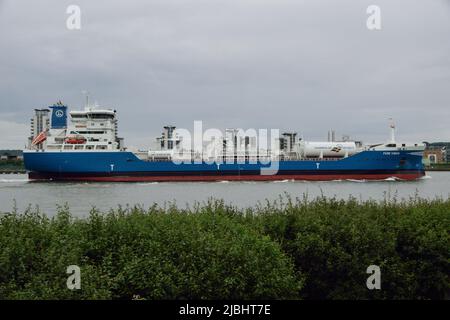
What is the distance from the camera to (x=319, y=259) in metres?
6.23

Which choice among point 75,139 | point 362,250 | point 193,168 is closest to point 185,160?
point 193,168

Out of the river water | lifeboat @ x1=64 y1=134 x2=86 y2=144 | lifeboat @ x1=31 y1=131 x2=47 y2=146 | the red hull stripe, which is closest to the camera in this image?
the river water

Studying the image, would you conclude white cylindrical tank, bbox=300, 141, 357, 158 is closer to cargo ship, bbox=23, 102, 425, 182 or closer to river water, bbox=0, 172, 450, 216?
cargo ship, bbox=23, 102, 425, 182

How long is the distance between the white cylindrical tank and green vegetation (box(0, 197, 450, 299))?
4945cm

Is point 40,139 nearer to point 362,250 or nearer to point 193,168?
point 193,168

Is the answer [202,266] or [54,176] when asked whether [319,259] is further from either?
[54,176]

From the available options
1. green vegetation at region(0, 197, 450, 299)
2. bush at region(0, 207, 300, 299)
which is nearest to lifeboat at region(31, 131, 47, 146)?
green vegetation at region(0, 197, 450, 299)

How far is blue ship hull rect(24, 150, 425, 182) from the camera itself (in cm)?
5178

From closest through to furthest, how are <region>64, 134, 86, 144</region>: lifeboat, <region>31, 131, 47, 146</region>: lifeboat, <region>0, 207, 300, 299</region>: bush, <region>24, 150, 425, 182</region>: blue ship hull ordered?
<region>0, 207, 300, 299</region>: bush, <region>24, 150, 425, 182</region>: blue ship hull, <region>64, 134, 86, 144</region>: lifeboat, <region>31, 131, 47, 146</region>: lifeboat

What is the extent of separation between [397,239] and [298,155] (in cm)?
5211

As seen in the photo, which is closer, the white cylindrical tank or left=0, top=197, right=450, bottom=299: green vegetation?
left=0, top=197, right=450, bottom=299: green vegetation

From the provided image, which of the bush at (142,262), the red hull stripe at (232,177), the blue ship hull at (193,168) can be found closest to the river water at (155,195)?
the bush at (142,262)

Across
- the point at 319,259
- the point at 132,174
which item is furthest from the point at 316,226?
the point at 132,174

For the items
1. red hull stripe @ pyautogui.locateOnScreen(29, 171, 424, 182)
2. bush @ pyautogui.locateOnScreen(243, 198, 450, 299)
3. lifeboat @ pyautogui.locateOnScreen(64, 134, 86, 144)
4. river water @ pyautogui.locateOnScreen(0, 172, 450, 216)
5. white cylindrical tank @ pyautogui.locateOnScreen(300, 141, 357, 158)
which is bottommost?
river water @ pyautogui.locateOnScreen(0, 172, 450, 216)
